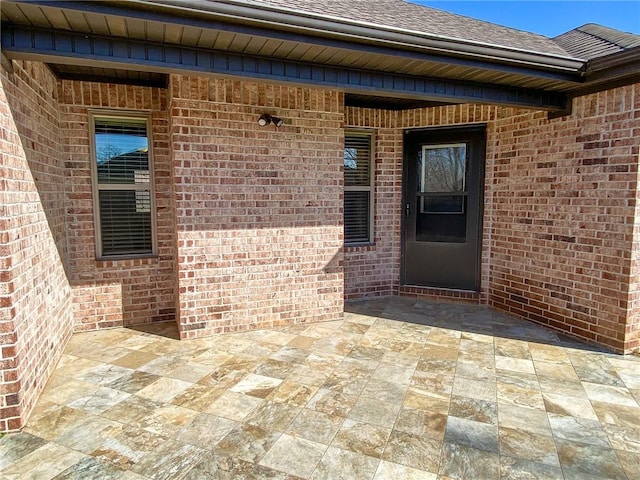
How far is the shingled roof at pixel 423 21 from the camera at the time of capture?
3.02 m

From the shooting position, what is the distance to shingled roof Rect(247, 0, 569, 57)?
3021 mm

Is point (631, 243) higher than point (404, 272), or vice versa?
point (631, 243)

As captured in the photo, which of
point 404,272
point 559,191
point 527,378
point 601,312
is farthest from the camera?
point 404,272

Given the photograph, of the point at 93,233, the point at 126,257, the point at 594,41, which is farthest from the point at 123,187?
the point at 594,41

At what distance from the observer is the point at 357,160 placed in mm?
5695

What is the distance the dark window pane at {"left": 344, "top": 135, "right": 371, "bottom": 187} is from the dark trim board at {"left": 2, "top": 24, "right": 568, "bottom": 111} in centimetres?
194

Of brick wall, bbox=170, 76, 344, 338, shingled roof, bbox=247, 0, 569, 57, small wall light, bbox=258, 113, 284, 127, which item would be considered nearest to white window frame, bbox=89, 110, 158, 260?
brick wall, bbox=170, 76, 344, 338

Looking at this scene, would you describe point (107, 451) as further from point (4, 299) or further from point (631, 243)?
point (631, 243)

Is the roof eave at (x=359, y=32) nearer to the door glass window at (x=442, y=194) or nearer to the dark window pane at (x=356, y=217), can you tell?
the door glass window at (x=442, y=194)

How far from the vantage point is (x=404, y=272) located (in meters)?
5.91

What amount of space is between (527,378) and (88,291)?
462 centimetres

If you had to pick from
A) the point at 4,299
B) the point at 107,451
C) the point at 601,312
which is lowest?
the point at 107,451

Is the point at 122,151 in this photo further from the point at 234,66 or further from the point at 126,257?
the point at 234,66

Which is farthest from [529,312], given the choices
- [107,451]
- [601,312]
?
[107,451]
